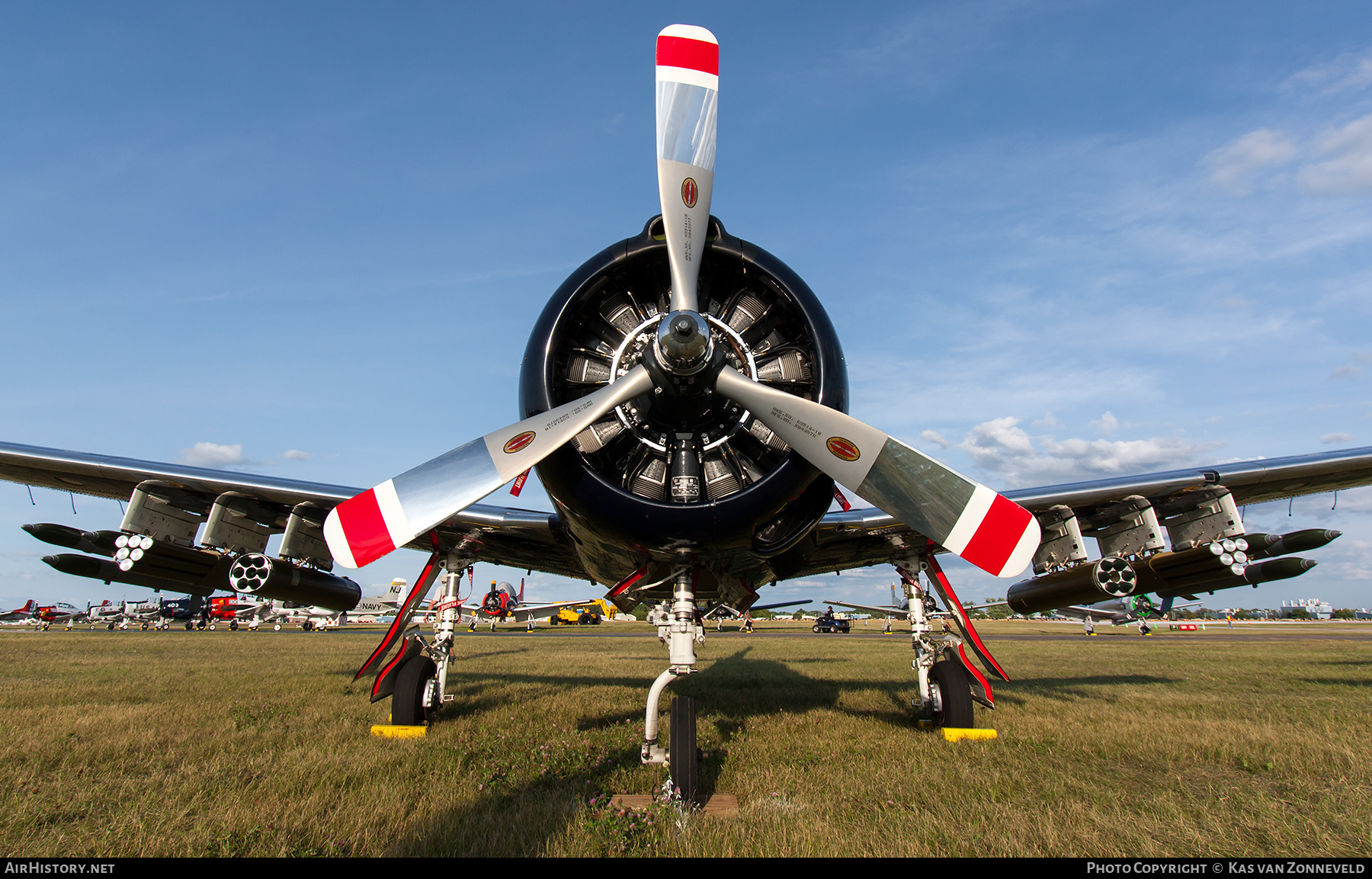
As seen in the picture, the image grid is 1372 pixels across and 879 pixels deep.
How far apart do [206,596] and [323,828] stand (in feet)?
14.9

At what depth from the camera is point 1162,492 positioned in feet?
23.7

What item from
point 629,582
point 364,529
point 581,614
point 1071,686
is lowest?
A: point 581,614

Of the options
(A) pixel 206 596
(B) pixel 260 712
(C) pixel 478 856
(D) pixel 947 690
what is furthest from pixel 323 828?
(D) pixel 947 690

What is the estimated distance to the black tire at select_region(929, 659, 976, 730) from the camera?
25.9ft

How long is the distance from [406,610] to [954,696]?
723 centimetres

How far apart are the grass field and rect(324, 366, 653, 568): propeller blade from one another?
1.80m

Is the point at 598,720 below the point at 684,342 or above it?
below

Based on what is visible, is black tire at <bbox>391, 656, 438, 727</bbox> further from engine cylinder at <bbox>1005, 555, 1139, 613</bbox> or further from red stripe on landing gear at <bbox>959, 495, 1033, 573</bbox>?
engine cylinder at <bbox>1005, 555, 1139, 613</bbox>

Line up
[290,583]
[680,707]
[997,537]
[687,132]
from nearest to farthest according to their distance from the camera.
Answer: [997,537] → [680,707] → [687,132] → [290,583]

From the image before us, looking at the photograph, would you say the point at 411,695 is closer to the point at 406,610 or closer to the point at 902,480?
the point at 406,610

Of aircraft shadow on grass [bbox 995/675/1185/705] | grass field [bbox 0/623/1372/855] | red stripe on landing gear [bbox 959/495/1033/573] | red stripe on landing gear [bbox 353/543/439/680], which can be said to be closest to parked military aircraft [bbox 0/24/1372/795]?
red stripe on landing gear [bbox 959/495/1033/573]

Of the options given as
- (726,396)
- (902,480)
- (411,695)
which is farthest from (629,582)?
(411,695)

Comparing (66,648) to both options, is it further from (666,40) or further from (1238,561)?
(1238,561)

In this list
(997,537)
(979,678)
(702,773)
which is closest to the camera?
(997,537)
